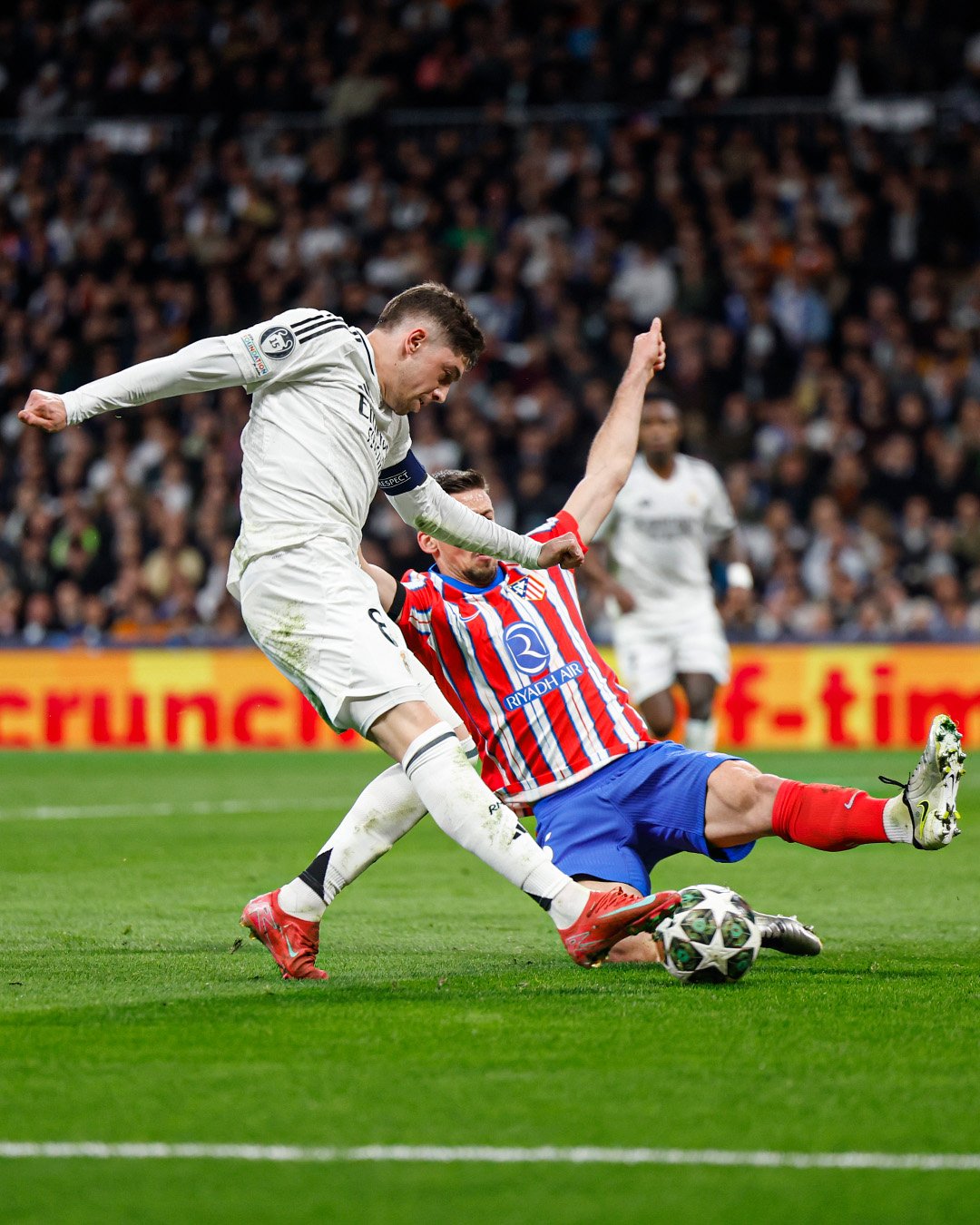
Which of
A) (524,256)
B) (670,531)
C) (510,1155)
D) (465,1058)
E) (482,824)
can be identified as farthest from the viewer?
(524,256)

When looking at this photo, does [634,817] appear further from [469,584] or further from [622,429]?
[622,429]

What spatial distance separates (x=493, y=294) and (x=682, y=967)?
15.1 m

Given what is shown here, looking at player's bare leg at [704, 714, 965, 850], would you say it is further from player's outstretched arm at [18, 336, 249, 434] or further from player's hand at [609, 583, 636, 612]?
player's hand at [609, 583, 636, 612]

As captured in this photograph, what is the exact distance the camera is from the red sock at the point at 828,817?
18.4 ft

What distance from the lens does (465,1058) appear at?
4.30 meters

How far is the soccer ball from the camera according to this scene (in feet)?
17.6

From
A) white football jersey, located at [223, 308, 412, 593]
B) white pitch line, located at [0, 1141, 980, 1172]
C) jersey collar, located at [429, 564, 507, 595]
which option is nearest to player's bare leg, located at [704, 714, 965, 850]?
jersey collar, located at [429, 564, 507, 595]

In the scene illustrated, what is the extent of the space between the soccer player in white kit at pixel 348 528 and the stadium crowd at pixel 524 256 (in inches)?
435

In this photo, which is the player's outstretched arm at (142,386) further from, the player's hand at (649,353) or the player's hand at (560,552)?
the player's hand at (649,353)

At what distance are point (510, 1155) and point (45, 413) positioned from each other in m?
2.58

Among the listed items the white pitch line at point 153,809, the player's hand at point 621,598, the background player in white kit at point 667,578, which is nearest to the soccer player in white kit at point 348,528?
the player's hand at point 621,598

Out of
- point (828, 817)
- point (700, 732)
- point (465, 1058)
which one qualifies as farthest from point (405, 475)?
point (700, 732)

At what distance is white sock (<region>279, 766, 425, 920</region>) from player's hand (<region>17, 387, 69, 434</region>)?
153cm

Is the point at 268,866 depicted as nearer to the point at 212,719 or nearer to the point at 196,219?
the point at 212,719
